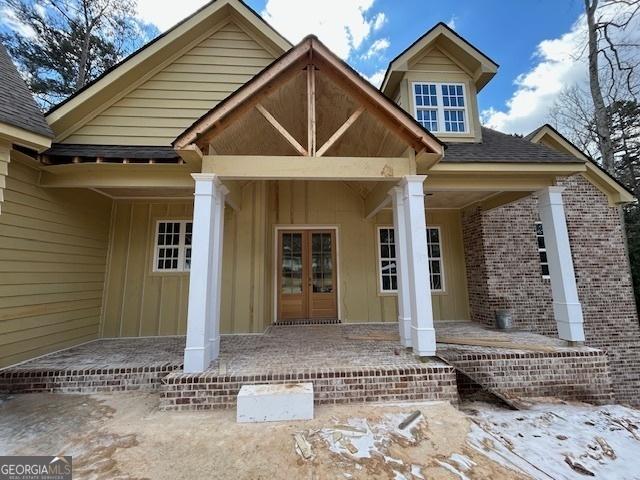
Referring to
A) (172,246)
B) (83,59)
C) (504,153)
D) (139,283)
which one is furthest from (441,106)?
(83,59)

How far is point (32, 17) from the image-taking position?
9320mm

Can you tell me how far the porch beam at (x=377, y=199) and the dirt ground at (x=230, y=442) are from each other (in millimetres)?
3178

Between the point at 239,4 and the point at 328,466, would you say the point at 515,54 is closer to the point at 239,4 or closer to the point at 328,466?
the point at 239,4

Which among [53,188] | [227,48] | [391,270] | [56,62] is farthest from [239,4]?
[56,62]

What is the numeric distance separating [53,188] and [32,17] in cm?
977

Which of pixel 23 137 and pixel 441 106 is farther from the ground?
pixel 441 106

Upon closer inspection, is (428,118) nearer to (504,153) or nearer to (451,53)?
(451,53)

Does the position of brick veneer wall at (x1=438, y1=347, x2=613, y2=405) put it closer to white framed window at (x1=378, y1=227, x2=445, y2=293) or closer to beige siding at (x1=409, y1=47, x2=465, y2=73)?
white framed window at (x1=378, y1=227, x2=445, y2=293)

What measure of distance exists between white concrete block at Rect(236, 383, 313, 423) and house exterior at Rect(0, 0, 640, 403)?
→ 34.1 inches

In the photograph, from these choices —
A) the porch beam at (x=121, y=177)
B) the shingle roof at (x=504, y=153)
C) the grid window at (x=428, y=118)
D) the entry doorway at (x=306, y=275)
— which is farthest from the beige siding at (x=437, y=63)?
the porch beam at (x=121, y=177)

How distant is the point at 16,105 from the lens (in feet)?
12.5

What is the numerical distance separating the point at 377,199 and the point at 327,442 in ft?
13.7

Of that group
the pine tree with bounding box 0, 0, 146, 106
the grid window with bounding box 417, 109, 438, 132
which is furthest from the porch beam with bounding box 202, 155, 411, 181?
the pine tree with bounding box 0, 0, 146, 106

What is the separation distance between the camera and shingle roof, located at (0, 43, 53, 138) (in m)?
3.49
